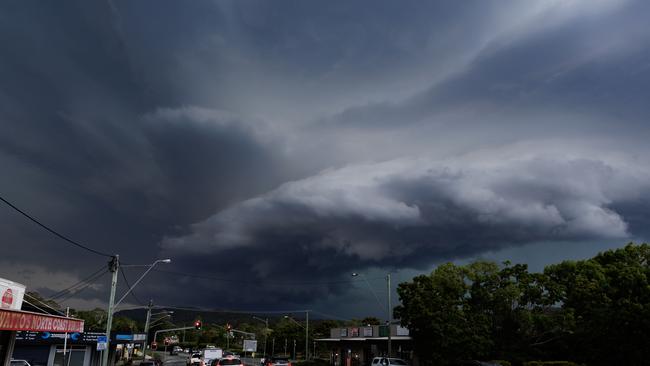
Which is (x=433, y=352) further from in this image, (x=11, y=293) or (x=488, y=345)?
(x=11, y=293)

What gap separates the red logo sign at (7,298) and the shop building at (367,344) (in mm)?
40015

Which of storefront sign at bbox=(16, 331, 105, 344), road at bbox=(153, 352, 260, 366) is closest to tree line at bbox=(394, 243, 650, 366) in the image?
storefront sign at bbox=(16, 331, 105, 344)

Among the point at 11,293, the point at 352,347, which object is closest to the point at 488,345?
the point at 352,347

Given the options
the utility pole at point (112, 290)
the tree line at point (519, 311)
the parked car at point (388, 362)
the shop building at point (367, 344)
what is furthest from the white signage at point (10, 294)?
the shop building at point (367, 344)

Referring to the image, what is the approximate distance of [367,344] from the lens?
6988cm

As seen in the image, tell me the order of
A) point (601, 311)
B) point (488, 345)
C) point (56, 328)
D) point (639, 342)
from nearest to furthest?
point (56, 328)
point (639, 342)
point (601, 311)
point (488, 345)

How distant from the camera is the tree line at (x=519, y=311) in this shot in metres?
46.7

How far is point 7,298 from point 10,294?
339mm

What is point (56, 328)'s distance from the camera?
22.8 metres

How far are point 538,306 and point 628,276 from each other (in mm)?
15276

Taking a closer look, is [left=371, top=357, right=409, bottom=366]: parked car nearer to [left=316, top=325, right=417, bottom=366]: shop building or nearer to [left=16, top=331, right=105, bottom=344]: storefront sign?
[left=316, top=325, right=417, bottom=366]: shop building

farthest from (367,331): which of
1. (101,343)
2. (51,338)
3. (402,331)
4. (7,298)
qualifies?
(7,298)

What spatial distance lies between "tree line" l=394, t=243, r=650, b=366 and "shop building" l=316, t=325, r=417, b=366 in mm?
6297

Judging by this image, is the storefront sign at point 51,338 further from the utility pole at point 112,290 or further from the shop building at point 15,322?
the shop building at point 15,322
